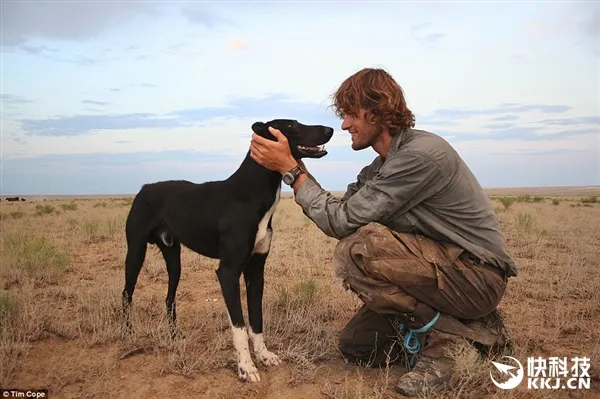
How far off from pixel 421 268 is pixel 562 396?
1343 millimetres

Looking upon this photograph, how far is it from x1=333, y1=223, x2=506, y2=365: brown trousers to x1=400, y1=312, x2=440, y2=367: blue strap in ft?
0.10

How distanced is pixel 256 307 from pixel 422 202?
64.7 inches

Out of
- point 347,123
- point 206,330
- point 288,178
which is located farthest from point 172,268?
point 347,123

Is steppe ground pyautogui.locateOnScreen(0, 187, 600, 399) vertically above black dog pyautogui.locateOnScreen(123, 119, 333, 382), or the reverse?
black dog pyautogui.locateOnScreen(123, 119, 333, 382)

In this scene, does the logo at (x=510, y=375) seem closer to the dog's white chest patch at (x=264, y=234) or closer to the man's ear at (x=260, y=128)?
the dog's white chest patch at (x=264, y=234)

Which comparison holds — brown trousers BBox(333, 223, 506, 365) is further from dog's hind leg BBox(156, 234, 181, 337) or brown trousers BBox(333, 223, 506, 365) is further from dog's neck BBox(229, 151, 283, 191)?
dog's hind leg BBox(156, 234, 181, 337)

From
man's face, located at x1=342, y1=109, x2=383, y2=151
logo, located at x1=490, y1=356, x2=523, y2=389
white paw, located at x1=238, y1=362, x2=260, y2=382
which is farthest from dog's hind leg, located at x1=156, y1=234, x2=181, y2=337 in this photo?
logo, located at x1=490, y1=356, x2=523, y2=389

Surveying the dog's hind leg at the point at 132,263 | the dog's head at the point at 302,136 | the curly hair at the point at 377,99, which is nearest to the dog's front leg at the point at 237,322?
the dog's head at the point at 302,136

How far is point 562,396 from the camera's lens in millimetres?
3535

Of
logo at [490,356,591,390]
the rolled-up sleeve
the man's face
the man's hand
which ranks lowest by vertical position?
logo at [490,356,591,390]

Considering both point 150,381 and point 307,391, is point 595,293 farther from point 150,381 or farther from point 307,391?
point 150,381

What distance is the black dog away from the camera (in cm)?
383

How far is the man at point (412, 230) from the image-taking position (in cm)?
365

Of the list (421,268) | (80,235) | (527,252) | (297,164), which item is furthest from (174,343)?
(80,235)
